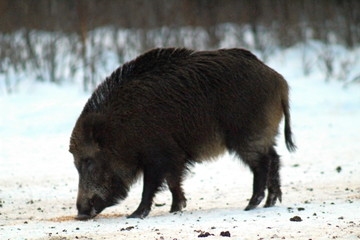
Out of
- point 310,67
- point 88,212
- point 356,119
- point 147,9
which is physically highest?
point 147,9

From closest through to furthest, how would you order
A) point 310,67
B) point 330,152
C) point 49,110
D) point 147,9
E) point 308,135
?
point 330,152
point 308,135
point 49,110
point 310,67
point 147,9

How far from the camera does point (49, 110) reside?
1642 centimetres

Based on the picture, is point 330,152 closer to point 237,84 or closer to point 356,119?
point 356,119

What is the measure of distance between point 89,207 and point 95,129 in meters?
0.83

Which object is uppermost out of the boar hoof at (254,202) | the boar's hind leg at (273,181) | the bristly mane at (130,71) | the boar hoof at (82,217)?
the bristly mane at (130,71)

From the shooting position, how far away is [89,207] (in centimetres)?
824

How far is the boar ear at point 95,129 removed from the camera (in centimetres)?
823

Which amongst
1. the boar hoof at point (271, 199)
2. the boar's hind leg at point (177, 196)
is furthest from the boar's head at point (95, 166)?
the boar hoof at point (271, 199)

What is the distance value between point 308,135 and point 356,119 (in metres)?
1.98

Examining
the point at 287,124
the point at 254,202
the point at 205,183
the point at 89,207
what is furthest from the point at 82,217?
the point at 205,183

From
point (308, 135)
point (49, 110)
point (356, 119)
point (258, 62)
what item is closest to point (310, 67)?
point (356, 119)

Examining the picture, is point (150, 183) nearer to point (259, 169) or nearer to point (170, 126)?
point (170, 126)

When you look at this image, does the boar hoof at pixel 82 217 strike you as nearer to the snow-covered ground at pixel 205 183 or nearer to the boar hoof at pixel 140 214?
the snow-covered ground at pixel 205 183

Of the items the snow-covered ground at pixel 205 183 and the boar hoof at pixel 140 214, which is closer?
the snow-covered ground at pixel 205 183
